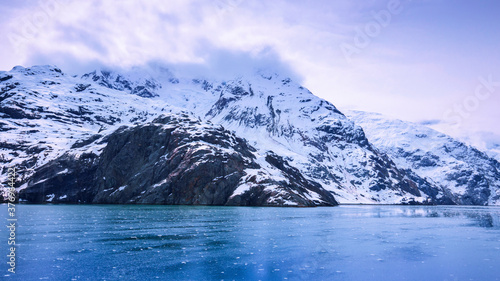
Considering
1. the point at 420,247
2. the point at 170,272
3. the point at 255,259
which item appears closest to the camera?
the point at 170,272

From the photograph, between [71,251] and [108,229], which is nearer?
[71,251]

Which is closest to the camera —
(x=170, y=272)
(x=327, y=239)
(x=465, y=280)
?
(x=465, y=280)

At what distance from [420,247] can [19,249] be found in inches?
2281

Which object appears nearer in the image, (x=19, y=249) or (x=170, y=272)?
(x=170, y=272)

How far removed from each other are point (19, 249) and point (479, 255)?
62127mm

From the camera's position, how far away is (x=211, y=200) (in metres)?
200

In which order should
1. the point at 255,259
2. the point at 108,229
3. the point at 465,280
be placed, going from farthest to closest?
the point at 108,229, the point at 255,259, the point at 465,280

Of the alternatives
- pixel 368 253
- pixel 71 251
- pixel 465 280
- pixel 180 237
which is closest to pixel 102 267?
pixel 71 251

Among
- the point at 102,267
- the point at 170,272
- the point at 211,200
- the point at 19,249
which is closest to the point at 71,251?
the point at 19,249

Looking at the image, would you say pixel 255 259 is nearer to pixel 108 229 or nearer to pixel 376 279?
pixel 376 279

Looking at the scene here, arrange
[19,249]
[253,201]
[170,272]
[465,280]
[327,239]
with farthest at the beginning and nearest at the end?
[253,201], [327,239], [19,249], [170,272], [465,280]

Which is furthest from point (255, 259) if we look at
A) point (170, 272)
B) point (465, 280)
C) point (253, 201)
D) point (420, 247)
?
point (253, 201)

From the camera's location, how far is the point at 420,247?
5856 centimetres

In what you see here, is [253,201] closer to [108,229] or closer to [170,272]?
[108,229]
